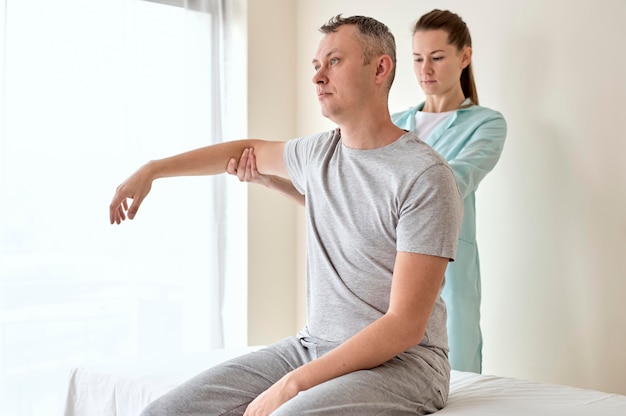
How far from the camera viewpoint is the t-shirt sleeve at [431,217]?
1.48 meters

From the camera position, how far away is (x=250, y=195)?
3.27m

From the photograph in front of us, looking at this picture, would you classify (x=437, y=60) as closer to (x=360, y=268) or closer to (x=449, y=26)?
(x=449, y=26)

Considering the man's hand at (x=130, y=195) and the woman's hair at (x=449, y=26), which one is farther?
the woman's hair at (x=449, y=26)

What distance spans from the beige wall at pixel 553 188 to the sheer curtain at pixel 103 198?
0.91 meters

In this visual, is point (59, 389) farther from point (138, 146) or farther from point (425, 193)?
point (425, 193)

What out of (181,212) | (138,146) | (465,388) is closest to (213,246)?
(181,212)

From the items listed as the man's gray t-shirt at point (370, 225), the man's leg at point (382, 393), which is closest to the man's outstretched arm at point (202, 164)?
the man's gray t-shirt at point (370, 225)

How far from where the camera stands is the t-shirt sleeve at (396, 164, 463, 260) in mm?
1480

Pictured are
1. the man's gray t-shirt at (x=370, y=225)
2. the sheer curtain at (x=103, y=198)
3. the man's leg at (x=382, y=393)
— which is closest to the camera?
the man's leg at (x=382, y=393)

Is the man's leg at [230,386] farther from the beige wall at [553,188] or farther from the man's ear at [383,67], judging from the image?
the beige wall at [553,188]

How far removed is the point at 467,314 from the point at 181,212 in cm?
132

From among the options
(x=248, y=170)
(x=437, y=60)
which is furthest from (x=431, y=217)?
(x=437, y=60)

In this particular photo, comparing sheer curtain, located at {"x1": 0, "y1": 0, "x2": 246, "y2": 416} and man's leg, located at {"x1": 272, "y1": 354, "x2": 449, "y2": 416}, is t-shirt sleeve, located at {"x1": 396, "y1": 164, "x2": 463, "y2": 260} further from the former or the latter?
sheer curtain, located at {"x1": 0, "y1": 0, "x2": 246, "y2": 416}

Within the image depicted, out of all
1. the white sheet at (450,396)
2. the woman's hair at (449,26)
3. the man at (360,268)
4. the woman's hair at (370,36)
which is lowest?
the white sheet at (450,396)
